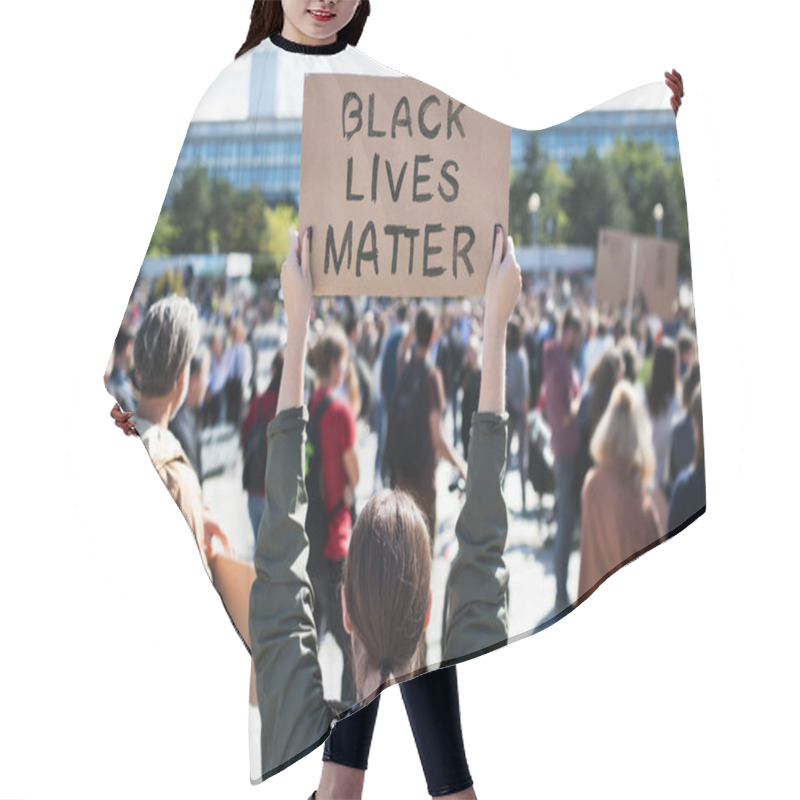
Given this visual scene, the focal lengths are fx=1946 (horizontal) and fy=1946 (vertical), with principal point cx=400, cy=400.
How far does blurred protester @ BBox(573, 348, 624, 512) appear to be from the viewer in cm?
374

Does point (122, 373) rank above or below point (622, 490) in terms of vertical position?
above

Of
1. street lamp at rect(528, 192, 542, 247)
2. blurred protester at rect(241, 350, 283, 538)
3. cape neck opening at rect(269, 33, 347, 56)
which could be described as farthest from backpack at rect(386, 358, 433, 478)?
cape neck opening at rect(269, 33, 347, 56)

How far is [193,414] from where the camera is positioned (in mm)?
3787

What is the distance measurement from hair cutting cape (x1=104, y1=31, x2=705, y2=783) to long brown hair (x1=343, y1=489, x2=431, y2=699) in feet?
0.10

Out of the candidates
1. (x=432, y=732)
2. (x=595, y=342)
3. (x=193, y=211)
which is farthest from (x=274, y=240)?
(x=432, y=732)

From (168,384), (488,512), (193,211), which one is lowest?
(488,512)

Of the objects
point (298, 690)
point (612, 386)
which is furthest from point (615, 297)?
point (298, 690)

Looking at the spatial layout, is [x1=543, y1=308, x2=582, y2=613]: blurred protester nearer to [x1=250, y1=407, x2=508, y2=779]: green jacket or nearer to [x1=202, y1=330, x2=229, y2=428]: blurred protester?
[x1=250, y1=407, x2=508, y2=779]: green jacket

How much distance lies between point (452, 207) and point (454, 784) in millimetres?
1152

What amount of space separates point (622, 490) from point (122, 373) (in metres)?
1.00

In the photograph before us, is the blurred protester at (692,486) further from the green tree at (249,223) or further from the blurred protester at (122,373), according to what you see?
the blurred protester at (122,373)

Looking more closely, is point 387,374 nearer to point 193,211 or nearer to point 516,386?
point 516,386

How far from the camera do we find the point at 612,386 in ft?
12.3

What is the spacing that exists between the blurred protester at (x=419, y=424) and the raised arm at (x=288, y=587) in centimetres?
18
